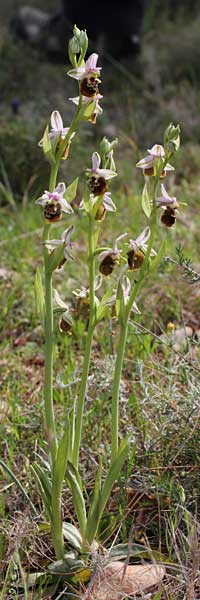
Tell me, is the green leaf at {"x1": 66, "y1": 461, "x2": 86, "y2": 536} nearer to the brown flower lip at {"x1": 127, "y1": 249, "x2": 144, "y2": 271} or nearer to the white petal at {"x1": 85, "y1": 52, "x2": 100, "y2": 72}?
the brown flower lip at {"x1": 127, "y1": 249, "x2": 144, "y2": 271}

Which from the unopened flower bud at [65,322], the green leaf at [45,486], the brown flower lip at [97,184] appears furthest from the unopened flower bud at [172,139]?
the green leaf at [45,486]

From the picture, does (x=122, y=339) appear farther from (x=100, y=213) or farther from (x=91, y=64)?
(x=91, y=64)

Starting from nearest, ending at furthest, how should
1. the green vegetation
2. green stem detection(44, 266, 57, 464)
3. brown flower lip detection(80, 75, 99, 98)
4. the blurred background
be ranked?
brown flower lip detection(80, 75, 99, 98)
green stem detection(44, 266, 57, 464)
the green vegetation
the blurred background

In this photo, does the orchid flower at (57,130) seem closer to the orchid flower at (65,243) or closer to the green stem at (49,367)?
the orchid flower at (65,243)

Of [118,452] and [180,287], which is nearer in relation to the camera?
[118,452]

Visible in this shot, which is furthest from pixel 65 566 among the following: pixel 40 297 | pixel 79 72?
pixel 79 72

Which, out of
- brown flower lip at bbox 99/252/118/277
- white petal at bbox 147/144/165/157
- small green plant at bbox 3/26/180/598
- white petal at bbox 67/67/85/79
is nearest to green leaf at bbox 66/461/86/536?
small green plant at bbox 3/26/180/598

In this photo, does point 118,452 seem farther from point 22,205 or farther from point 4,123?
point 4,123

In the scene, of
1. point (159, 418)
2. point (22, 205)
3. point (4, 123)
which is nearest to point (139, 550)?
point (159, 418)
